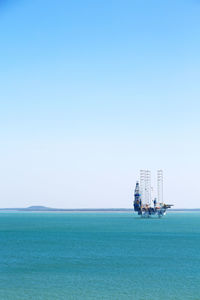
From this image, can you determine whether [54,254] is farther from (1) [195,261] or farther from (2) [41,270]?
(1) [195,261]

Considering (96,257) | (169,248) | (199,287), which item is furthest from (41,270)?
(169,248)

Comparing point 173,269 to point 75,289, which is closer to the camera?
point 75,289

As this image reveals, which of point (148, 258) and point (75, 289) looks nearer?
point (75, 289)

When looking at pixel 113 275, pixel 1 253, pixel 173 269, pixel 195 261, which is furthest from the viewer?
pixel 1 253

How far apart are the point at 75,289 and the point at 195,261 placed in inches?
813

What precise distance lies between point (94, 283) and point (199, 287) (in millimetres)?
9039

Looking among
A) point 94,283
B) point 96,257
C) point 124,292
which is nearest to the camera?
point 124,292

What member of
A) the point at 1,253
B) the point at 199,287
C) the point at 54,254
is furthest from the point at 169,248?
the point at 199,287

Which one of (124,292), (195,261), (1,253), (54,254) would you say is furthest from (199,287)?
(1,253)

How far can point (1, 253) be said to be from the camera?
209 ft

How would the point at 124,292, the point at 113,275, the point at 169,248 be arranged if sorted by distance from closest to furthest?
the point at 124,292, the point at 113,275, the point at 169,248

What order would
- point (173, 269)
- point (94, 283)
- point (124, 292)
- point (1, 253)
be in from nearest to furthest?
point (124, 292) → point (94, 283) → point (173, 269) → point (1, 253)

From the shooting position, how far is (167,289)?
39656mm

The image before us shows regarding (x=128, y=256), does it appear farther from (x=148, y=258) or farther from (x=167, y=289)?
(x=167, y=289)
